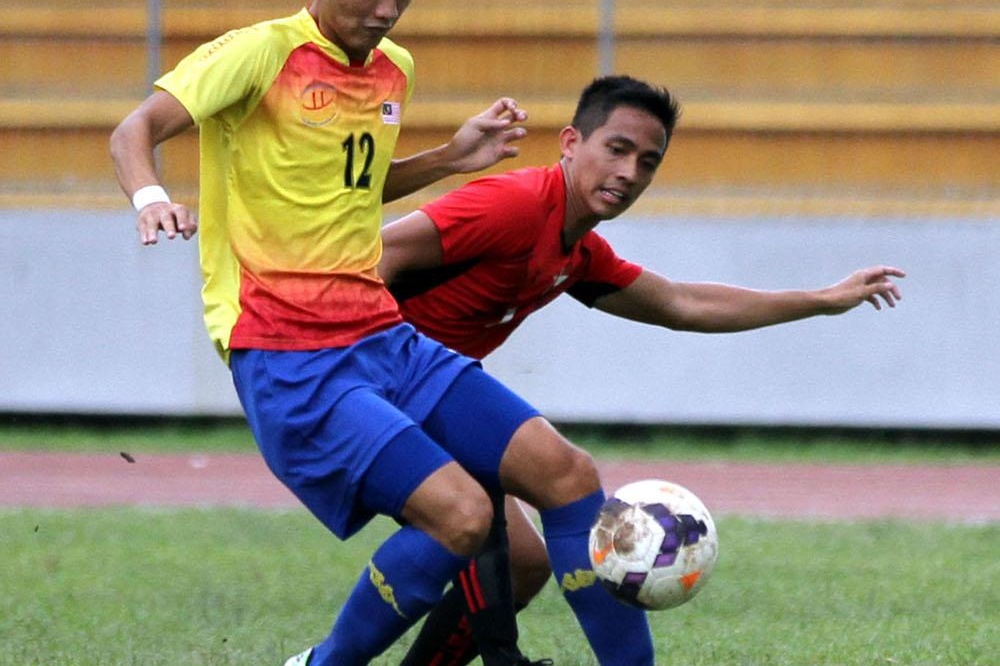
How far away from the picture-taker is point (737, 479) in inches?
434

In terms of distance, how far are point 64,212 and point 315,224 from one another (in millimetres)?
8598

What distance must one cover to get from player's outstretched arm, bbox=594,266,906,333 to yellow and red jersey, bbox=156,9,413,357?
121 cm

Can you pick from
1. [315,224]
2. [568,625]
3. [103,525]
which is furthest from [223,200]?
[103,525]

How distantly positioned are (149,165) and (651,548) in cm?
159

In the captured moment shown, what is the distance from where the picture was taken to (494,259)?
5.32m

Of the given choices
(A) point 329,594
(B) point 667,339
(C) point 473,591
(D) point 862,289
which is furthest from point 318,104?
(B) point 667,339

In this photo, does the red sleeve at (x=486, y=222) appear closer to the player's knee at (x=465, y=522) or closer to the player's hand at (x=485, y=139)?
the player's hand at (x=485, y=139)

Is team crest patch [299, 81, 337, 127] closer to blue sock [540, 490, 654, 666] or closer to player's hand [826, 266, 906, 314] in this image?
blue sock [540, 490, 654, 666]

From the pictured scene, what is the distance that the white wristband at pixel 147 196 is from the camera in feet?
14.2

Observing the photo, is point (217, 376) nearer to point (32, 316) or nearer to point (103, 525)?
point (32, 316)

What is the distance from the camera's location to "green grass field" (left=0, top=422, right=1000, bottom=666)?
6.09 m

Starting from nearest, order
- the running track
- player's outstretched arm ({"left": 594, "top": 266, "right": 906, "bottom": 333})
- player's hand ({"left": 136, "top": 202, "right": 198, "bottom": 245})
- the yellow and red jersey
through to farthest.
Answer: player's hand ({"left": 136, "top": 202, "right": 198, "bottom": 245}), the yellow and red jersey, player's outstretched arm ({"left": 594, "top": 266, "right": 906, "bottom": 333}), the running track

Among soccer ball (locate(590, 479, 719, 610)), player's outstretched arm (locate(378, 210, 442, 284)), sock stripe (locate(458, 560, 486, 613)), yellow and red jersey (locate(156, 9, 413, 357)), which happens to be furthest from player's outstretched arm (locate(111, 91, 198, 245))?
sock stripe (locate(458, 560, 486, 613))

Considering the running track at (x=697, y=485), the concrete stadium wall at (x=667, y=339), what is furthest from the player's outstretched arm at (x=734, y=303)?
the concrete stadium wall at (x=667, y=339)
